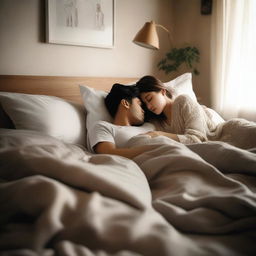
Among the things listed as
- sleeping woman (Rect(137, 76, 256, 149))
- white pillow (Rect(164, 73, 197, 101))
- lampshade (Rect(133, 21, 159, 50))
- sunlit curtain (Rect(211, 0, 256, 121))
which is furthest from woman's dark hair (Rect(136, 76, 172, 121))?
sunlit curtain (Rect(211, 0, 256, 121))

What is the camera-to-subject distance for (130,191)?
0.71 meters

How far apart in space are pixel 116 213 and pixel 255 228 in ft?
1.18

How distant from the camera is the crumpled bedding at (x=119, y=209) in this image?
58cm

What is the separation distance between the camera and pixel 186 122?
67.2 inches

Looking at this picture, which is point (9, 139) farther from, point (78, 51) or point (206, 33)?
point (206, 33)

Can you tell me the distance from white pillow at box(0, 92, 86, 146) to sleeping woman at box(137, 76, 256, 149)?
0.47 metres

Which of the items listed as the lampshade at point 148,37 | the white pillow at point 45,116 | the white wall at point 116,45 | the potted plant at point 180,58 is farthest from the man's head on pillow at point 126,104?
the potted plant at point 180,58

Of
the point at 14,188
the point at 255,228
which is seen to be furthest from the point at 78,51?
the point at 255,228

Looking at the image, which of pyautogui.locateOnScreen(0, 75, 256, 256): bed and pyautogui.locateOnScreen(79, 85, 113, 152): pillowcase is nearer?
pyautogui.locateOnScreen(0, 75, 256, 256): bed

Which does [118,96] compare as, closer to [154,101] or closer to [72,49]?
[154,101]

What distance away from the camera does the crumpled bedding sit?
576 millimetres

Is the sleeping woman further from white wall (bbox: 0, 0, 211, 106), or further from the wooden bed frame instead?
white wall (bbox: 0, 0, 211, 106)

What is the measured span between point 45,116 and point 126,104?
0.52 m

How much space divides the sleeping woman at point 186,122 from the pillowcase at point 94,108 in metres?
0.27
